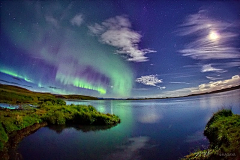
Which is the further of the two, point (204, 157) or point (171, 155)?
point (171, 155)

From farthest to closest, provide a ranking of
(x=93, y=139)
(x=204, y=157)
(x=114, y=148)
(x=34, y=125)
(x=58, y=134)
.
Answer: (x=34, y=125), (x=58, y=134), (x=93, y=139), (x=114, y=148), (x=204, y=157)

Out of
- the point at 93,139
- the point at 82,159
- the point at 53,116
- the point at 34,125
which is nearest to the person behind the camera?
the point at 82,159

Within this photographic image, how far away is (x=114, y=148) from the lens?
53.9ft

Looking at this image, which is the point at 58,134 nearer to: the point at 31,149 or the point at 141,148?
the point at 31,149

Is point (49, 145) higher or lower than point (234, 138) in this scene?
lower

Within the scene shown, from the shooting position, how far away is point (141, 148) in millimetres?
16812

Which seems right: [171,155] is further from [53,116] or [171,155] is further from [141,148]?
[53,116]

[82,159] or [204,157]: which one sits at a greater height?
[204,157]

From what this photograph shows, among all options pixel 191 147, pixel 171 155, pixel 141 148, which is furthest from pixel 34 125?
pixel 191 147

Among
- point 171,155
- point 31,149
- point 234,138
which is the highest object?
point 234,138

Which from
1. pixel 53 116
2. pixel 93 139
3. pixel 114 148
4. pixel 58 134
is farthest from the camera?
pixel 53 116

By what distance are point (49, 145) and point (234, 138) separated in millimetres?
16876

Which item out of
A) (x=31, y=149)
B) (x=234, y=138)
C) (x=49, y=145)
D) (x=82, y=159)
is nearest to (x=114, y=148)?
Result: (x=82, y=159)

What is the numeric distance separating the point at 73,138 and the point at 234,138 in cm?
1675
